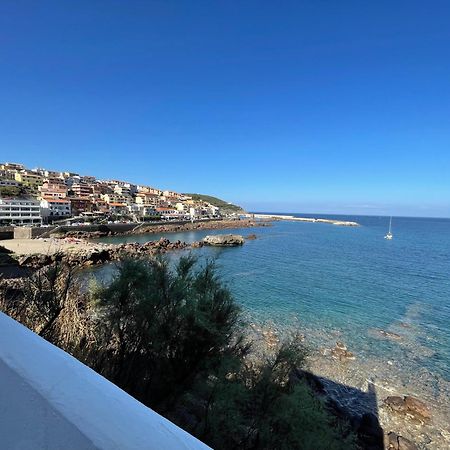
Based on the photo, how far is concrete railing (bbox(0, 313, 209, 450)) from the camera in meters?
0.92

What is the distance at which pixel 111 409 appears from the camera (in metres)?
1.09

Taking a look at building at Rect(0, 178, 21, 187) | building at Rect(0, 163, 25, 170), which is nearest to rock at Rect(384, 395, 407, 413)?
building at Rect(0, 178, 21, 187)

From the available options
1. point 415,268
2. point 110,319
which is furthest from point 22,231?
point 415,268

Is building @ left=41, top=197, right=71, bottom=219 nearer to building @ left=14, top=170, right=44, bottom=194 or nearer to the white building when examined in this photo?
the white building

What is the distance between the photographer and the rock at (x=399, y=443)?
852 cm

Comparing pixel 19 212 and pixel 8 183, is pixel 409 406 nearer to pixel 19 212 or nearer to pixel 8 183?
pixel 19 212

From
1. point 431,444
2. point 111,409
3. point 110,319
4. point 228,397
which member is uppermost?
point 111,409

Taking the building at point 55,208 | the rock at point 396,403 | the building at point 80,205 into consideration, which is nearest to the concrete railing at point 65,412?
the rock at point 396,403

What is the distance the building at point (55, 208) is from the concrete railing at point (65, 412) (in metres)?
72.5

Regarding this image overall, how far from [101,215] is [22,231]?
1260 inches

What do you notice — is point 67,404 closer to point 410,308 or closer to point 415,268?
point 410,308

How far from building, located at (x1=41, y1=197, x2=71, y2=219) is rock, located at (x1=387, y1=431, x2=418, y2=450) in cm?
6936

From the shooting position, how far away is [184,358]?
748 cm

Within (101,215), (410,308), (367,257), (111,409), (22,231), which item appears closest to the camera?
(111,409)
